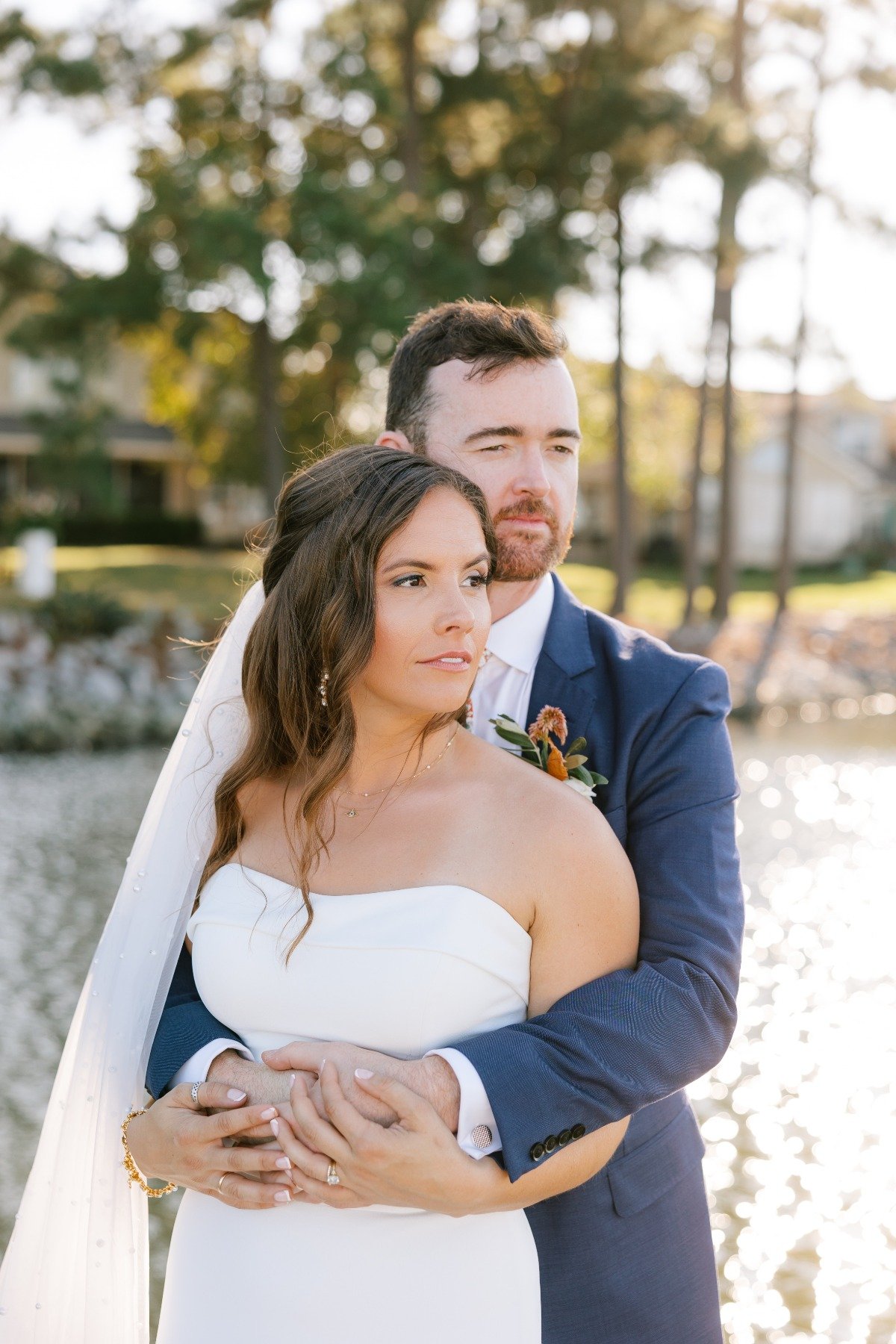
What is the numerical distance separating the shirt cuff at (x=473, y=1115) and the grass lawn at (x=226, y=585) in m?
14.3

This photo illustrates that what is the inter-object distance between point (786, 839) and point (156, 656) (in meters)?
10.2

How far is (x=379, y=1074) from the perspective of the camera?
2.17 m

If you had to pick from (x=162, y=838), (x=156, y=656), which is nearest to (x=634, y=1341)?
(x=162, y=838)

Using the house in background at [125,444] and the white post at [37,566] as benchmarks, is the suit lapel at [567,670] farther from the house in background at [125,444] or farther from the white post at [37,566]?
the house in background at [125,444]

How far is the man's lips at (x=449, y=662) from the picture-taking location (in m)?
2.31

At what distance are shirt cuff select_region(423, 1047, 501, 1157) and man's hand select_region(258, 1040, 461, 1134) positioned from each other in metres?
0.01

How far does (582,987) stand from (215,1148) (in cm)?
65

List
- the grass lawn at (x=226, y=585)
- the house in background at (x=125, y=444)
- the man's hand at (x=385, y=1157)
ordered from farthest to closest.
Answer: the house in background at (x=125, y=444) < the grass lawn at (x=226, y=585) < the man's hand at (x=385, y=1157)

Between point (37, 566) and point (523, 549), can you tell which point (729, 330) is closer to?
point (37, 566)

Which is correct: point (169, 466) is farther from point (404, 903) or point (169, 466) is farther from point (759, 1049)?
point (404, 903)

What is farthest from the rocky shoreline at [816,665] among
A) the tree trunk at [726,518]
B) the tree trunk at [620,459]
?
the tree trunk at [620,459]

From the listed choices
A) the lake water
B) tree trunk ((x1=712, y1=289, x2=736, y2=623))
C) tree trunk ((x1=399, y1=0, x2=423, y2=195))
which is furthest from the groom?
tree trunk ((x1=712, y1=289, x2=736, y2=623))

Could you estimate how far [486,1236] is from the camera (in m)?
2.30

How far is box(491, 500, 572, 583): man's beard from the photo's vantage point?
8.99 ft
